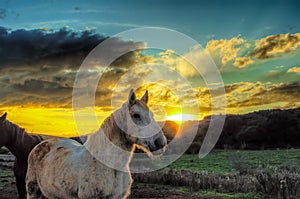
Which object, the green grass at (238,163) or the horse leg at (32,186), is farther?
the green grass at (238,163)

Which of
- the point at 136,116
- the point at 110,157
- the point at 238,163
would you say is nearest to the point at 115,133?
the point at 110,157

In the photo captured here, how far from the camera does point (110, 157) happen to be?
216 inches

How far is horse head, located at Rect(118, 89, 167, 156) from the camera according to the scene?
5125 mm

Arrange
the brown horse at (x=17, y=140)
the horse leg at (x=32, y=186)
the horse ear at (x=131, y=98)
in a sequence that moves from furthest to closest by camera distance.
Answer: the brown horse at (x=17, y=140)
the horse leg at (x=32, y=186)
the horse ear at (x=131, y=98)

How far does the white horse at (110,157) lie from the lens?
17.1ft

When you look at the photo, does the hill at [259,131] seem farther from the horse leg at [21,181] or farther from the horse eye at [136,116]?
the horse eye at [136,116]

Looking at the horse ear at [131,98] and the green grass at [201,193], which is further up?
the horse ear at [131,98]

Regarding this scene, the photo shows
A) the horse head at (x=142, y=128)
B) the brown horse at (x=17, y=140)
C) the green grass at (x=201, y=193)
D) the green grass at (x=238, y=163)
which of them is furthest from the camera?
the green grass at (x=238, y=163)

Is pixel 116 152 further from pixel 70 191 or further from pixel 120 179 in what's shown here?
pixel 70 191

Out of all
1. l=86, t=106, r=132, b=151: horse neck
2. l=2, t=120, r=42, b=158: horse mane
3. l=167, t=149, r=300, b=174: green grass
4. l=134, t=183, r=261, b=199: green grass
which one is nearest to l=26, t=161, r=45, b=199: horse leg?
l=86, t=106, r=132, b=151: horse neck

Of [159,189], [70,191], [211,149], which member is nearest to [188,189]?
[159,189]

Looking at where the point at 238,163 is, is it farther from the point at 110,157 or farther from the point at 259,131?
the point at 110,157

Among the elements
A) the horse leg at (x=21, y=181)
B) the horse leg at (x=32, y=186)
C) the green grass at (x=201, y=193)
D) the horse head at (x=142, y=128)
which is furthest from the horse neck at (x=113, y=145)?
the horse leg at (x=21, y=181)

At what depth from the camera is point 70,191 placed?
5680 mm
